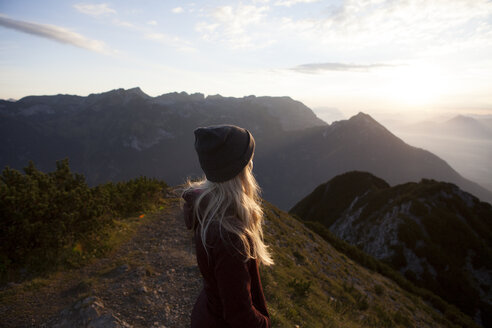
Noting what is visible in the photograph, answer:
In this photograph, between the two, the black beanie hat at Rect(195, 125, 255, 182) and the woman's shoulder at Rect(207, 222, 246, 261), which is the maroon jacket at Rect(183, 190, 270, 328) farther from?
the black beanie hat at Rect(195, 125, 255, 182)

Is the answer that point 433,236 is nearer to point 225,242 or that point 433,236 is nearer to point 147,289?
point 147,289

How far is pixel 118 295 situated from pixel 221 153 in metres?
6.44

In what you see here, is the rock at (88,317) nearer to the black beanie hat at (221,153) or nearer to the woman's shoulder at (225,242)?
the woman's shoulder at (225,242)

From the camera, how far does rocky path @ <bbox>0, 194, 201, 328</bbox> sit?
578cm

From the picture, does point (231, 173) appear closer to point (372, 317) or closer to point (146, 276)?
point (146, 276)

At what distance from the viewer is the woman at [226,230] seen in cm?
212

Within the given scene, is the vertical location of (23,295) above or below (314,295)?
above

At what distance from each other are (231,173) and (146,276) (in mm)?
6970

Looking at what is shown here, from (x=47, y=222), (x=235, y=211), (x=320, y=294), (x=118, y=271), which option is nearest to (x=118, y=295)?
(x=118, y=271)

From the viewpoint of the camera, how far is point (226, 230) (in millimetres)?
2180

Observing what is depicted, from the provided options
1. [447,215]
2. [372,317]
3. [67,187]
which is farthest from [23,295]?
[447,215]

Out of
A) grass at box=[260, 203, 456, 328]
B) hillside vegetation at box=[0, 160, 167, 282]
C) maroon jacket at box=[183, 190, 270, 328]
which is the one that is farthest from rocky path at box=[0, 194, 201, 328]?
maroon jacket at box=[183, 190, 270, 328]

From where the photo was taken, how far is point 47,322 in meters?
5.67

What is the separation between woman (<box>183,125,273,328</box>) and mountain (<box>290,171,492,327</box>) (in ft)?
98.8
